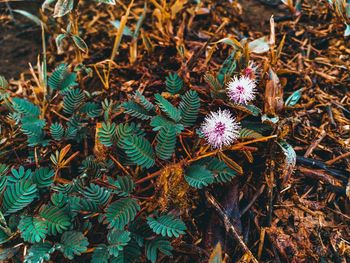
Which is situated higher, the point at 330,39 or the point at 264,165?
the point at 330,39

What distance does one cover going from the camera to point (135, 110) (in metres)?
1.37

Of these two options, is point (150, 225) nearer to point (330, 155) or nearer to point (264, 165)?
point (264, 165)

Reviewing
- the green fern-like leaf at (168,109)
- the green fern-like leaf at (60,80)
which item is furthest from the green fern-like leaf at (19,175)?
the green fern-like leaf at (168,109)

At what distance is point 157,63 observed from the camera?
5.54 ft

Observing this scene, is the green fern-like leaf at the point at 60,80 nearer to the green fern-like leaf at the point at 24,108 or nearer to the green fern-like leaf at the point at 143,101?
the green fern-like leaf at the point at 24,108

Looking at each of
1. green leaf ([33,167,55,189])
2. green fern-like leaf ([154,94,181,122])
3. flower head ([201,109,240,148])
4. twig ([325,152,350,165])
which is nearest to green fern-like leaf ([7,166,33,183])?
green leaf ([33,167,55,189])

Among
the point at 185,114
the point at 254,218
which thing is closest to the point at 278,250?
the point at 254,218

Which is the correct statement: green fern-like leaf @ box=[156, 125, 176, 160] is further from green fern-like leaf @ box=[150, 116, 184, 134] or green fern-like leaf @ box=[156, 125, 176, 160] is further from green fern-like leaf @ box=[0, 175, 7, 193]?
green fern-like leaf @ box=[0, 175, 7, 193]

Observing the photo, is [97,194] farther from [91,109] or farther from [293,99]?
[293,99]

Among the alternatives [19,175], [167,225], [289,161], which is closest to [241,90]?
[289,161]

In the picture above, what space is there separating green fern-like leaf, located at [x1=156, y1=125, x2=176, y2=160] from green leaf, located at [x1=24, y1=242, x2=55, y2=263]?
16.8 inches

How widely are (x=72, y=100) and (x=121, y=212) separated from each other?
483 millimetres

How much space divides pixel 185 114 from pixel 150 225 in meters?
0.39

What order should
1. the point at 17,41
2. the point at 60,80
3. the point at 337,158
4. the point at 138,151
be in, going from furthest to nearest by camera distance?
the point at 17,41 → the point at 60,80 → the point at 337,158 → the point at 138,151
